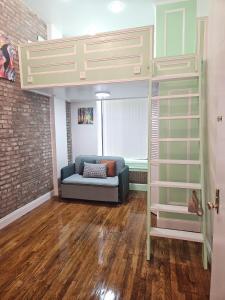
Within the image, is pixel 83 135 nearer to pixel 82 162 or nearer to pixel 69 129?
pixel 69 129

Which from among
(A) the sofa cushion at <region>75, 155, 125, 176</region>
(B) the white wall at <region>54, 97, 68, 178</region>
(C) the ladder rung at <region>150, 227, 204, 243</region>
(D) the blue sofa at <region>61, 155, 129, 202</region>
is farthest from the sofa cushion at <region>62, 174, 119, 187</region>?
(C) the ladder rung at <region>150, 227, 204, 243</region>

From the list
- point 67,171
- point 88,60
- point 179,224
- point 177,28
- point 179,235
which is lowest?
point 179,224

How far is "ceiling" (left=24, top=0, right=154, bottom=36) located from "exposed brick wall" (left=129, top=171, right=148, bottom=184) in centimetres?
311

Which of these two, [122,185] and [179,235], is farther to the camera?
[122,185]

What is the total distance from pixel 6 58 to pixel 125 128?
2723 millimetres

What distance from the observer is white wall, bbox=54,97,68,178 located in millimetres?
4252

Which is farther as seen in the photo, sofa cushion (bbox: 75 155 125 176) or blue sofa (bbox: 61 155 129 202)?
sofa cushion (bbox: 75 155 125 176)

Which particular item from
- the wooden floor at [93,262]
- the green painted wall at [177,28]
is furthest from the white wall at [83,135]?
the green painted wall at [177,28]

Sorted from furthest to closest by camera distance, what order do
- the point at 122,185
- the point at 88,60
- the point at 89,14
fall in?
1. the point at 122,185
2. the point at 89,14
3. the point at 88,60

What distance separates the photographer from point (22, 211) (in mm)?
3393

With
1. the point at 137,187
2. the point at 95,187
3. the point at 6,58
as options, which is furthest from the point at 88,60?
the point at 137,187

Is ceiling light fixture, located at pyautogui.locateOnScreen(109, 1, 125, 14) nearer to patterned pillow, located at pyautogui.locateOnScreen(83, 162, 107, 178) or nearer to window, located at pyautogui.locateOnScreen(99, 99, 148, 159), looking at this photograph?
window, located at pyautogui.locateOnScreen(99, 99, 148, 159)

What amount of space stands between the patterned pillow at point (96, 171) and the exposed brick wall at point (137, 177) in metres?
0.78

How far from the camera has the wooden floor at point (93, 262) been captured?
179 cm
